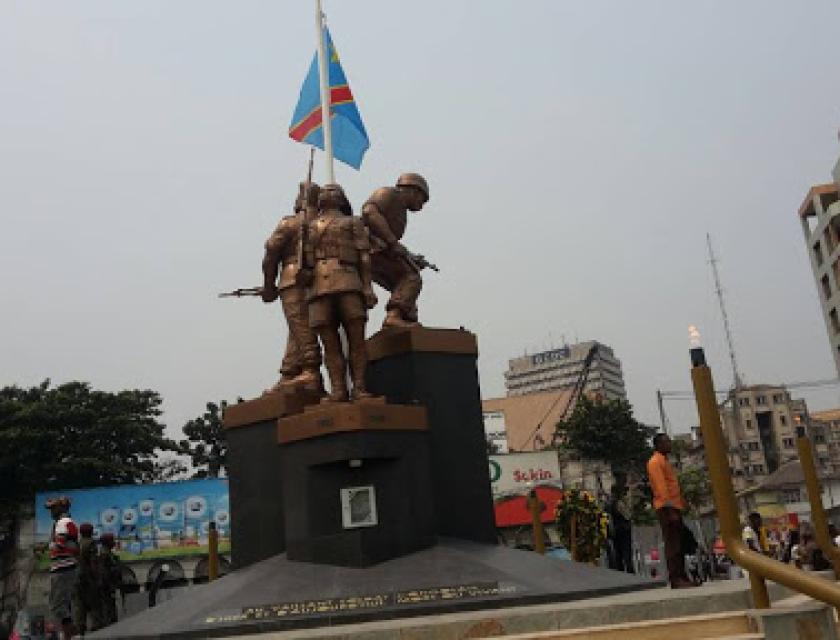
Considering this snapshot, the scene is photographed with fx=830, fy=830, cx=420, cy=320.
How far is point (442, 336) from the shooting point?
31.6 ft

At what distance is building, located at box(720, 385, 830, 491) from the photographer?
6981cm

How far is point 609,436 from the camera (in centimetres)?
4041

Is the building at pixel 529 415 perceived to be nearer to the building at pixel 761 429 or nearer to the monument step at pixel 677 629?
the building at pixel 761 429

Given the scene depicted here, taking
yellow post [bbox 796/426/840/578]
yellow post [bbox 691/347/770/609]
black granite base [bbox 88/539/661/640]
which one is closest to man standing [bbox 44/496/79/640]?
black granite base [bbox 88/539/661/640]

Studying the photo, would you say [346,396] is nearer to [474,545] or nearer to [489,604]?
[474,545]

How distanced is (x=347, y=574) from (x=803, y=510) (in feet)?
155

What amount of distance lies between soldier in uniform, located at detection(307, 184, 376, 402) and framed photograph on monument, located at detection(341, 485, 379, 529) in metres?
0.98

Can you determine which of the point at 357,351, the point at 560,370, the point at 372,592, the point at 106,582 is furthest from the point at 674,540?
the point at 560,370

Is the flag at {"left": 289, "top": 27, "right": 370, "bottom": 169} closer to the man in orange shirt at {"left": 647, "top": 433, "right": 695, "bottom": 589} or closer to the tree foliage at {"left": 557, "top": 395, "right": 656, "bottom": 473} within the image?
the man in orange shirt at {"left": 647, "top": 433, "right": 695, "bottom": 589}

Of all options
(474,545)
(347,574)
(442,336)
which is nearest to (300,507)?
(347,574)

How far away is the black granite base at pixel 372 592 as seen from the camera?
7.01 metres

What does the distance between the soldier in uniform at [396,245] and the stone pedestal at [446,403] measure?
1.44 feet

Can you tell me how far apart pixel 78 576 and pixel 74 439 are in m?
30.3

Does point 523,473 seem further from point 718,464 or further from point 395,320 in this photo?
point 718,464
